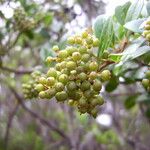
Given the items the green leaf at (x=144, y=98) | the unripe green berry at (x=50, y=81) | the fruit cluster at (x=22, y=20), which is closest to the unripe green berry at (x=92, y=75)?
the unripe green berry at (x=50, y=81)

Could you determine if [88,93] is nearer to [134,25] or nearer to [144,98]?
[134,25]

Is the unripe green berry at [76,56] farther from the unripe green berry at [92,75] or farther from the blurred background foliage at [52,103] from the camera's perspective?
the blurred background foliage at [52,103]

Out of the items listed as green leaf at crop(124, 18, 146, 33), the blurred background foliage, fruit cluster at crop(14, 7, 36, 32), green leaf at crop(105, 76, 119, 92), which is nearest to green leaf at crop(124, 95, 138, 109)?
the blurred background foliage

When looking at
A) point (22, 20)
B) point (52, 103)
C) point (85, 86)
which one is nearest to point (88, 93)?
point (85, 86)

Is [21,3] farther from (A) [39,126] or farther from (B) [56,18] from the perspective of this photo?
(A) [39,126]

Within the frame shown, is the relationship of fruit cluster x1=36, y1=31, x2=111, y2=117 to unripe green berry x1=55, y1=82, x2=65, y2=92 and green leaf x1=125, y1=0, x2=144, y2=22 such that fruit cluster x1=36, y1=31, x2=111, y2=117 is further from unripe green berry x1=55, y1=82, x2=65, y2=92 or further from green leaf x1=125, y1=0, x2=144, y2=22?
green leaf x1=125, y1=0, x2=144, y2=22

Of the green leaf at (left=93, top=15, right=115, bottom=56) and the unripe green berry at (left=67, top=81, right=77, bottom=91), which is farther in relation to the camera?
the green leaf at (left=93, top=15, right=115, bottom=56)
